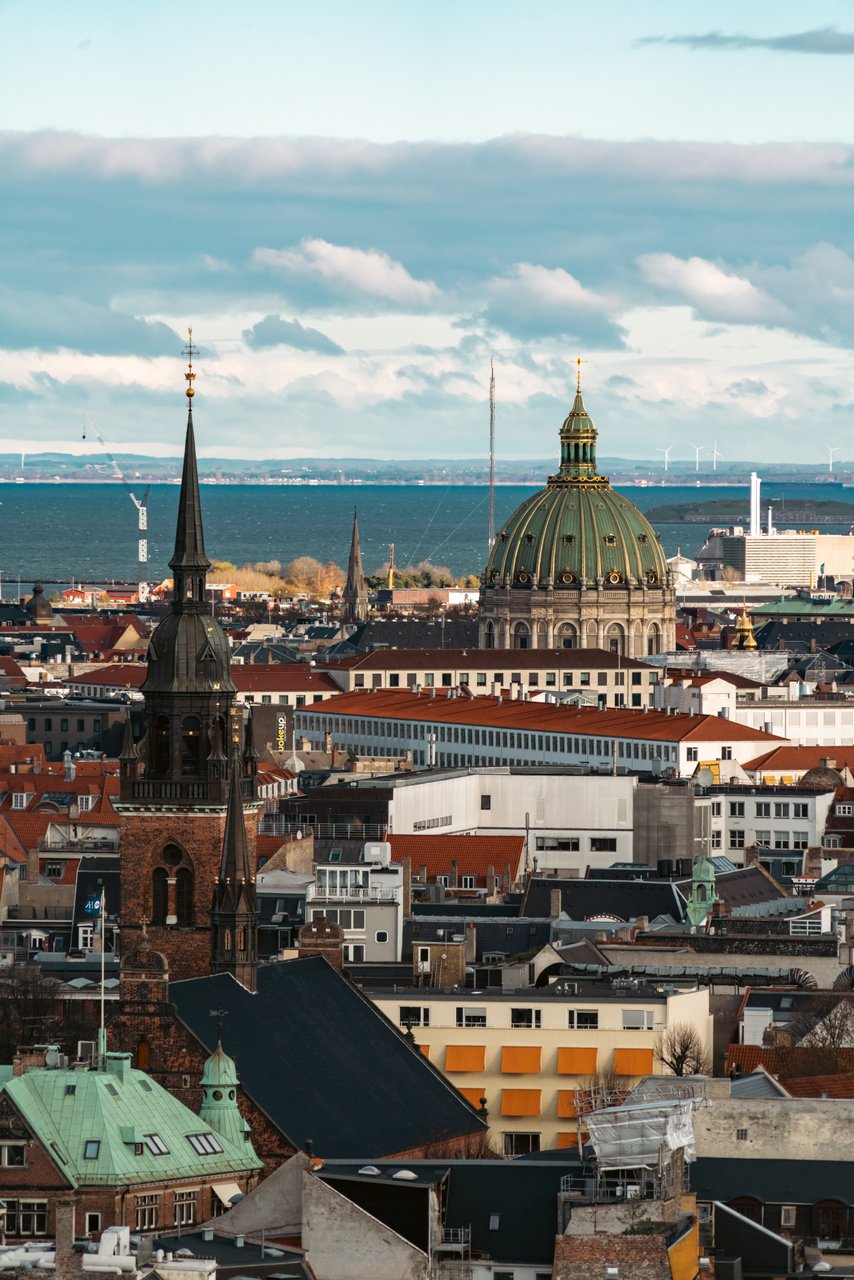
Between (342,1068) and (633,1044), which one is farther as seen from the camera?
(633,1044)

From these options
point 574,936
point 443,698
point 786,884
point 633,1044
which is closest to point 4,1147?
point 633,1044

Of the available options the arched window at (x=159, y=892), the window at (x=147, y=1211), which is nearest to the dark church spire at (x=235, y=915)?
the arched window at (x=159, y=892)

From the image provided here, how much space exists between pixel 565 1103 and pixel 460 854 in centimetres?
3567

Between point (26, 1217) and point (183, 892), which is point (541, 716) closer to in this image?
point (183, 892)

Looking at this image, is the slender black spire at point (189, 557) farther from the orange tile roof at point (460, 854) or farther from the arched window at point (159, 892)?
the orange tile roof at point (460, 854)

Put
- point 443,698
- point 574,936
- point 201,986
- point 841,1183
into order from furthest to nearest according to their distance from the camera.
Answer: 1. point 443,698
2. point 574,936
3. point 201,986
4. point 841,1183

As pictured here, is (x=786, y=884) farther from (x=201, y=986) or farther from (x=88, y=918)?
(x=201, y=986)

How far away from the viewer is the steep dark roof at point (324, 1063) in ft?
198

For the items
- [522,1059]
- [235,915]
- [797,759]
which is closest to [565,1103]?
[522,1059]

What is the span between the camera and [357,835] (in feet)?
353

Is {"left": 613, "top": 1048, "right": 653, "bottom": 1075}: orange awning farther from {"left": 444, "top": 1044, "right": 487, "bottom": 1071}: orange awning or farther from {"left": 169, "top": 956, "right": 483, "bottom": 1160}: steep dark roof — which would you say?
{"left": 169, "top": 956, "right": 483, "bottom": 1160}: steep dark roof

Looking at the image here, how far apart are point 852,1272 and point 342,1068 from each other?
507 inches

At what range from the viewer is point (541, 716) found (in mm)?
155625

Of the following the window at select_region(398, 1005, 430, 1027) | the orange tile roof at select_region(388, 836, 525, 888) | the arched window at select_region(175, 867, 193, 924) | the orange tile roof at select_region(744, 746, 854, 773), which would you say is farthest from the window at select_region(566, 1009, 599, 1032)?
the orange tile roof at select_region(744, 746, 854, 773)
